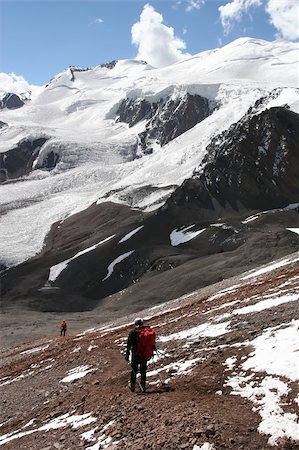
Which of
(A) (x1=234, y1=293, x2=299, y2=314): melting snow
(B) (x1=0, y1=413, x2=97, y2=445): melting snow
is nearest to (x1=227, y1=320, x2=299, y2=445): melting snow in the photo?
(B) (x1=0, y1=413, x2=97, y2=445): melting snow

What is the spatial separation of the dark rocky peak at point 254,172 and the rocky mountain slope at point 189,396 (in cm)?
12296

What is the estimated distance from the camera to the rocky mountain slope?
1116 centimetres

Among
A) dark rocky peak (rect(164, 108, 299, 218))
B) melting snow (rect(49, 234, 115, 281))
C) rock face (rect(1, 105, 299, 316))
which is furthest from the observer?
dark rocky peak (rect(164, 108, 299, 218))

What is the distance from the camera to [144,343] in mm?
15109

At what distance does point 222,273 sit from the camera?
79.9m

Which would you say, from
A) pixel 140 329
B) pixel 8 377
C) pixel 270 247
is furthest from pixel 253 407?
pixel 270 247

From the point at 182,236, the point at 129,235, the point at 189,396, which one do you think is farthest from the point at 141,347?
the point at 129,235

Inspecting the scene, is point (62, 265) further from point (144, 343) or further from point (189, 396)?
point (189, 396)

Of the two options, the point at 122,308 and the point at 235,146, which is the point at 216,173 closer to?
the point at 235,146

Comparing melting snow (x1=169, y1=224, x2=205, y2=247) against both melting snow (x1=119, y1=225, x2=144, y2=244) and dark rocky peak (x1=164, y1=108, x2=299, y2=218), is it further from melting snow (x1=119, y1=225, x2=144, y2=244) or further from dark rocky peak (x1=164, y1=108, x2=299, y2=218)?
dark rocky peak (x1=164, y1=108, x2=299, y2=218)

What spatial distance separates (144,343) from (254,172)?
489 feet

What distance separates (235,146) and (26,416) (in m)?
156

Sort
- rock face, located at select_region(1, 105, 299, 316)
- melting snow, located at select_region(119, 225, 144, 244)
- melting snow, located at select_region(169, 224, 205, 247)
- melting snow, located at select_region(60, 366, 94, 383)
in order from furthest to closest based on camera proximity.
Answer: melting snow, located at select_region(119, 225, 144, 244) → melting snow, located at select_region(169, 224, 205, 247) → rock face, located at select_region(1, 105, 299, 316) → melting snow, located at select_region(60, 366, 94, 383)

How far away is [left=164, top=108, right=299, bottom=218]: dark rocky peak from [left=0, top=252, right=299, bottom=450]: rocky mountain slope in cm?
12296
